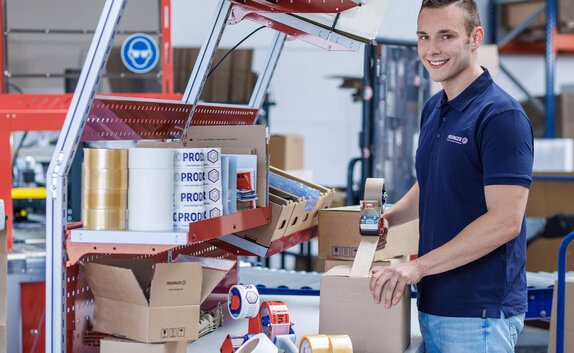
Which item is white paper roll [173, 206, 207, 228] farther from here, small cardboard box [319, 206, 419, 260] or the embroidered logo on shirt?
small cardboard box [319, 206, 419, 260]

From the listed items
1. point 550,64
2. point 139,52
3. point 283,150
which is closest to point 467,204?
point 139,52

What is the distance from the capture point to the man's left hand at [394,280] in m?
1.81

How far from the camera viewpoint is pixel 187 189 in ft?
5.49

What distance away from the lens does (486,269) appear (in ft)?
6.15

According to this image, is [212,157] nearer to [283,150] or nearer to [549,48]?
[283,150]

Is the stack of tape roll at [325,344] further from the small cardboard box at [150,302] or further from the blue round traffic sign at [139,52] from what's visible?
the blue round traffic sign at [139,52]

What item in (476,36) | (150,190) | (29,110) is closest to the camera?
(150,190)

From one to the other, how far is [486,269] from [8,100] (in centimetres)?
328

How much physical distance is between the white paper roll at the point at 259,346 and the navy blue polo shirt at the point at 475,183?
0.56 metres

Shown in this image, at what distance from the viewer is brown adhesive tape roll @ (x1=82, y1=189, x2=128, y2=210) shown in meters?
1.63

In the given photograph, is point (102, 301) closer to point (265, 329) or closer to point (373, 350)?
point (265, 329)

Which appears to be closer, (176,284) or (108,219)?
(108,219)

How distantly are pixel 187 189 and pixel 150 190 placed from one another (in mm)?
98

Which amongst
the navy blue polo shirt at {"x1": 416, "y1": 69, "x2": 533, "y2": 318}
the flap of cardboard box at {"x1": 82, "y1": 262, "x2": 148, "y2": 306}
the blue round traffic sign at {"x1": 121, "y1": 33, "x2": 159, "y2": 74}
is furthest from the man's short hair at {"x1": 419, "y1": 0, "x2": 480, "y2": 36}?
the blue round traffic sign at {"x1": 121, "y1": 33, "x2": 159, "y2": 74}
